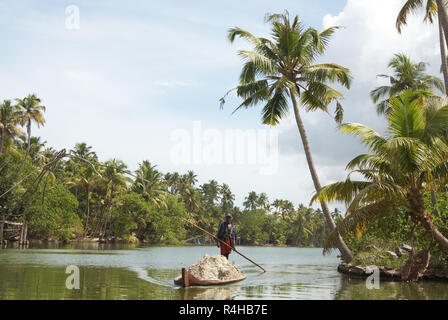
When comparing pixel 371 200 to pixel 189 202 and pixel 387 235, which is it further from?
pixel 189 202

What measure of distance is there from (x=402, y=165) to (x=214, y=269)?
20.6 ft

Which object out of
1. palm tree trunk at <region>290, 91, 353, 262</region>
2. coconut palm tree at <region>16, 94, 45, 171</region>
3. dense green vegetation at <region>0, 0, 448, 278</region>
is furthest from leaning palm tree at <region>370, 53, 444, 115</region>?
coconut palm tree at <region>16, 94, 45, 171</region>

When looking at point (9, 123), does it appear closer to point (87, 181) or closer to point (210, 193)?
point (87, 181)

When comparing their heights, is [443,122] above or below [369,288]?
above

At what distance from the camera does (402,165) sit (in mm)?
11367

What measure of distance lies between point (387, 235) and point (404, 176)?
6382 mm

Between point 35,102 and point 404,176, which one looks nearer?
point 404,176

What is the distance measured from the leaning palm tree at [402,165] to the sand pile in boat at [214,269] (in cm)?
313

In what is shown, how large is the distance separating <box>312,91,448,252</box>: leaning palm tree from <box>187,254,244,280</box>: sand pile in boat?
10.3 feet

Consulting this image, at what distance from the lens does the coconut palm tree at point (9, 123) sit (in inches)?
1463

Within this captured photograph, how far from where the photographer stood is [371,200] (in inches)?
481

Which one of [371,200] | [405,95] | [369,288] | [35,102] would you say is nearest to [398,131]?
[405,95]

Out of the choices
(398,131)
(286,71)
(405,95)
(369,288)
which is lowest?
(369,288)
